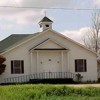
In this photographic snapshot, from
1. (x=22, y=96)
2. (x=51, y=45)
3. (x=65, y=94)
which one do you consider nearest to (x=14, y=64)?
(x=51, y=45)

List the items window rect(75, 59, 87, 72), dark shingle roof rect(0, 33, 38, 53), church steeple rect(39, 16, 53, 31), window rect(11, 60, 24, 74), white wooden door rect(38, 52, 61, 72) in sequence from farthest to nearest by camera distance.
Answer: church steeple rect(39, 16, 53, 31), dark shingle roof rect(0, 33, 38, 53), window rect(75, 59, 87, 72), white wooden door rect(38, 52, 61, 72), window rect(11, 60, 24, 74)

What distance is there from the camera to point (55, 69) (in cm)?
4281

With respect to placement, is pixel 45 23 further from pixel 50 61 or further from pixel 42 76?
pixel 42 76

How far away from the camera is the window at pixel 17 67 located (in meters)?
41.4

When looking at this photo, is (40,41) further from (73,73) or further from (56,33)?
(73,73)

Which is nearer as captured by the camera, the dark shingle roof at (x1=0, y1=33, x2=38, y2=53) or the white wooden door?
the white wooden door

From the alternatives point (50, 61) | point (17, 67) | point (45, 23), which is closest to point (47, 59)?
point (50, 61)

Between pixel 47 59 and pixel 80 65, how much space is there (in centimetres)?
341

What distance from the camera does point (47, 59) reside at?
140 feet

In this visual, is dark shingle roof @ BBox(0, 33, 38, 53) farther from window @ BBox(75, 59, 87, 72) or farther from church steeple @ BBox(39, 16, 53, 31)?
window @ BBox(75, 59, 87, 72)

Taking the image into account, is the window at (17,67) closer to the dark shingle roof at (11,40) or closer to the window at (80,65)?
the dark shingle roof at (11,40)

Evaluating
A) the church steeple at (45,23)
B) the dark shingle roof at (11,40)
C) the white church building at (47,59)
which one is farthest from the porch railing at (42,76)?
the church steeple at (45,23)

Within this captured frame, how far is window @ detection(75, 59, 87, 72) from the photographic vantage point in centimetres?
4331

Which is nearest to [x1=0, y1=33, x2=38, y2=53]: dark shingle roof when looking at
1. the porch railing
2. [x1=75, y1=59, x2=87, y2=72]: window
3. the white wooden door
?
the white wooden door
